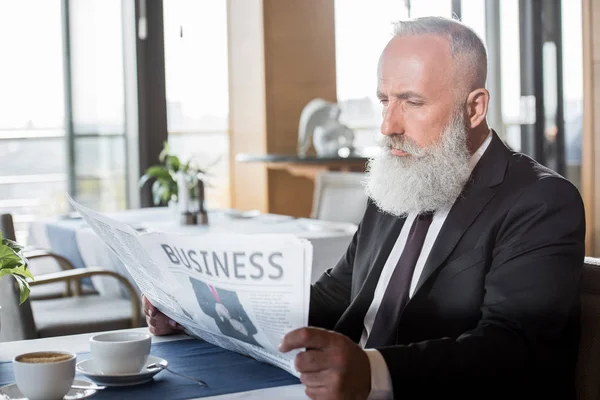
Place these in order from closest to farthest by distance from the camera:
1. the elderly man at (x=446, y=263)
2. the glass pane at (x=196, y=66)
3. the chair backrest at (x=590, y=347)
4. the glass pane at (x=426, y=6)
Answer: the elderly man at (x=446, y=263)
the chair backrest at (x=590, y=347)
the glass pane at (x=196, y=66)
the glass pane at (x=426, y=6)

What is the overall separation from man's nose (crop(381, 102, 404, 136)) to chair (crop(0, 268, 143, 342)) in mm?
1601

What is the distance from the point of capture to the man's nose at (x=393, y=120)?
5.03 feet

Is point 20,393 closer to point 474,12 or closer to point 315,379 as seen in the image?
point 315,379

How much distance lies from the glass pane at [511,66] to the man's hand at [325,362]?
6.37 meters

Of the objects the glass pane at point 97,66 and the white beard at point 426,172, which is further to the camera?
the glass pane at point 97,66

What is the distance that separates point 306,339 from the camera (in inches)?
41.9

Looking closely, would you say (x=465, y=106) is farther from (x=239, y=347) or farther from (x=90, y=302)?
(x=90, y=302)

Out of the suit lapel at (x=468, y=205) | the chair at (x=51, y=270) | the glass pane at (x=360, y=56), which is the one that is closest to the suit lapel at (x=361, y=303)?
the suit lapel at (x=468, y=205)

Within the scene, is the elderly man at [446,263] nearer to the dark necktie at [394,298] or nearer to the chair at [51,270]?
the dark necktie at [394,298]

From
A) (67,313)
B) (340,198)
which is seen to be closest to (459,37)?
(67,313)

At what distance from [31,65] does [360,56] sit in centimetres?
257

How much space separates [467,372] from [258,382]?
30 cm

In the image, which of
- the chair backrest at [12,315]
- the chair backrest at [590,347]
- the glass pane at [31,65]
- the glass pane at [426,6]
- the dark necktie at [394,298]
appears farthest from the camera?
the glass pane at [426,6]

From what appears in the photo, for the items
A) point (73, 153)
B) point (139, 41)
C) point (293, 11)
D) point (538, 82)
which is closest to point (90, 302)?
point (73, 153)
